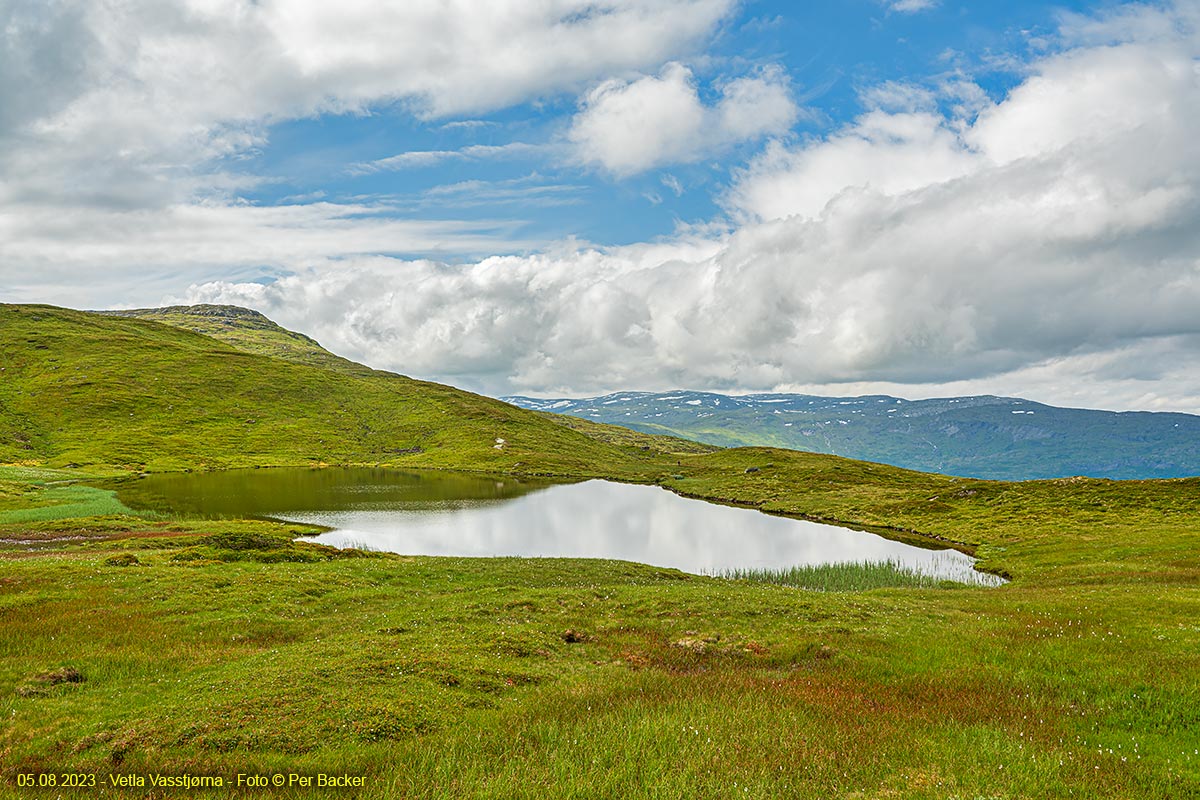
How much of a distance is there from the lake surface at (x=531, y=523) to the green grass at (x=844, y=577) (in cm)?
411

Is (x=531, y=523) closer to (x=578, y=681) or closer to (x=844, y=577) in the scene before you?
(x=844, y=577)

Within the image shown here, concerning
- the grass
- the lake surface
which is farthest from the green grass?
the grass

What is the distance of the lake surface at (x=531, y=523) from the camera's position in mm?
68625

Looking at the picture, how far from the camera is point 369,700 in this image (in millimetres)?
14844

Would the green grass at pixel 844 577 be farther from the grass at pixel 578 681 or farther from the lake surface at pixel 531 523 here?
the grass at pixel 578 681

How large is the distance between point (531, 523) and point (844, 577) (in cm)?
4925

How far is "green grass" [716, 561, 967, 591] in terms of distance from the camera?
52625 mm

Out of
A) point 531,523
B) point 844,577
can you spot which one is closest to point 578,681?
point 844,577

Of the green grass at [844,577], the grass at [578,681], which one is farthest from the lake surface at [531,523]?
the grass at [578,681]

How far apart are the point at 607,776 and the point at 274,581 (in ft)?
98.2

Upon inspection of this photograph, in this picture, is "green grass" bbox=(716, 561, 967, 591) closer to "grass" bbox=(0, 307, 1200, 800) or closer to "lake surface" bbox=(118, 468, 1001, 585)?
"lake surface" bbox=(118, 468, 1001, 585)

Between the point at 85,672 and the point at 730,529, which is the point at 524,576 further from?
the point at 730,529

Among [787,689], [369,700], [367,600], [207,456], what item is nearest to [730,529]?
[367,600]

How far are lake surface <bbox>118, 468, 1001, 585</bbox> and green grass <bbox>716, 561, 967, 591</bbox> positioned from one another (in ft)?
13.5
